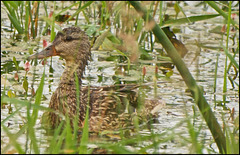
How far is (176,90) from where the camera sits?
675 cm

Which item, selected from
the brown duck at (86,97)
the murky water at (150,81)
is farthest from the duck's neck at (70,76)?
the murky water at (150,81)

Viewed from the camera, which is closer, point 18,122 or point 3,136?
point 3,136

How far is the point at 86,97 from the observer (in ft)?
19.0

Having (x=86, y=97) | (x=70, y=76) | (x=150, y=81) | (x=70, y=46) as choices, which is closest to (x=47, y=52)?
(x=70, y=46)

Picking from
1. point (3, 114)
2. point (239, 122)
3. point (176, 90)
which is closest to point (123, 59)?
point (176, 90)

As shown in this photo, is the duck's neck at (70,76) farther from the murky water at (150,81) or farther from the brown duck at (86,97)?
the murky water at (150,81)

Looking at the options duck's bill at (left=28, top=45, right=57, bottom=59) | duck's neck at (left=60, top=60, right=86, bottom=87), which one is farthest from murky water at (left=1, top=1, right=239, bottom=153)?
duck's neck at (left=60, top=60, right=86, bottom=87)

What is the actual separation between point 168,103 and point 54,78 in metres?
1.38

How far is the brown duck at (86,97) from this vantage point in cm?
565

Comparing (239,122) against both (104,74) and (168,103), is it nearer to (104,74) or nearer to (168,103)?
(168,103)

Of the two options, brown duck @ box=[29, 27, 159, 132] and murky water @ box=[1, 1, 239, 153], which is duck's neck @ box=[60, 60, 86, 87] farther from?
murky water @ box=[1, 1, 239, 153]

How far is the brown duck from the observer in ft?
18.5

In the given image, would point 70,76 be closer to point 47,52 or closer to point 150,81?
point 47,52

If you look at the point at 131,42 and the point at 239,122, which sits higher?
the point at 131,42
